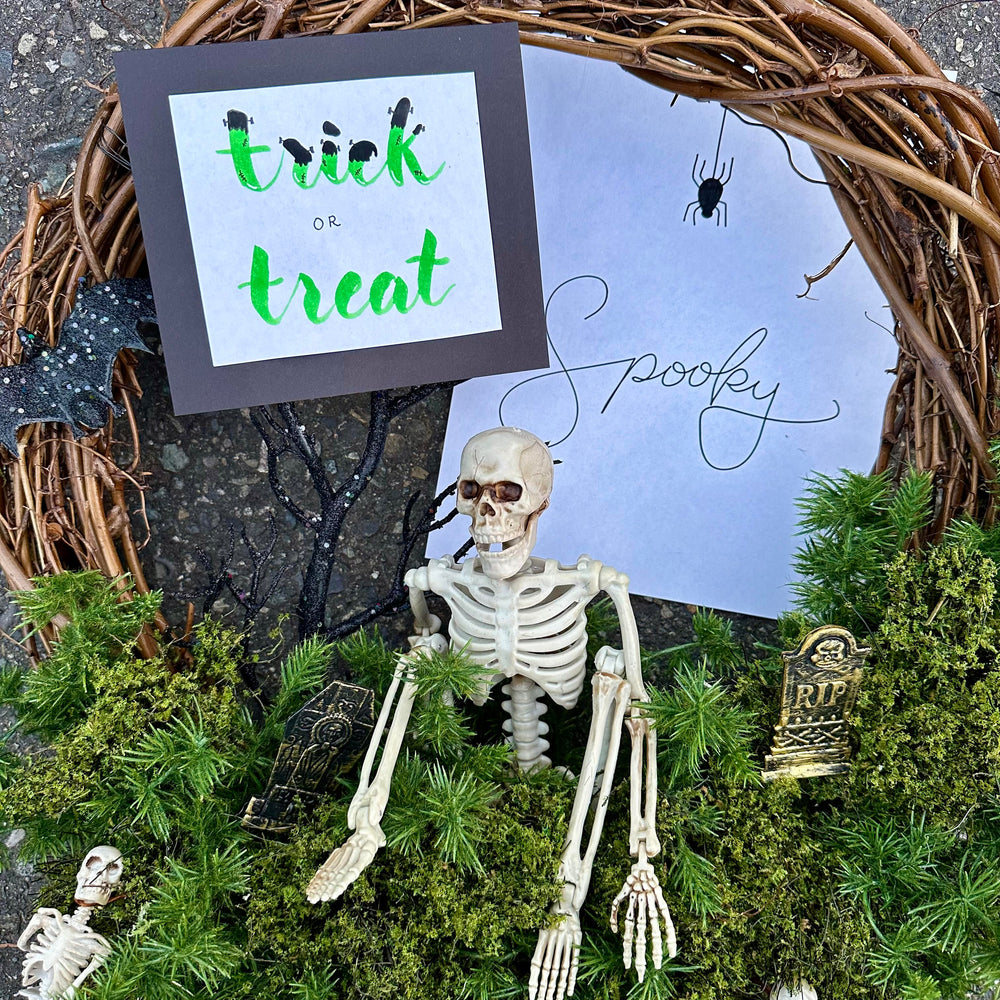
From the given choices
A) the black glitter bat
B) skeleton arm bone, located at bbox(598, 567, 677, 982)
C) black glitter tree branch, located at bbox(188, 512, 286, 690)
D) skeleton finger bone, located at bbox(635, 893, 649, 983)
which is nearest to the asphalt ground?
black glitter tree branch, located at bbox(188, 512, 286, 690)

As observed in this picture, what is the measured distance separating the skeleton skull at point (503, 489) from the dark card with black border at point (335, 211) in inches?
7.1

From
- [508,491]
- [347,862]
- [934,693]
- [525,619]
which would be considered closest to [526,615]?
[525,619]

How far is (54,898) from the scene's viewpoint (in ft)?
2.33

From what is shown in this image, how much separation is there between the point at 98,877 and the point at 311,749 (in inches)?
7.9

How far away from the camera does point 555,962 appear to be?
2.09ft

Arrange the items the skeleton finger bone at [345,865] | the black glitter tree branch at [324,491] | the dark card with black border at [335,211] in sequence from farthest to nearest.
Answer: the black glitter tree branch at [324,491] → the dark card with black border at [335,211] → the skeleton finger bone at [345,865]

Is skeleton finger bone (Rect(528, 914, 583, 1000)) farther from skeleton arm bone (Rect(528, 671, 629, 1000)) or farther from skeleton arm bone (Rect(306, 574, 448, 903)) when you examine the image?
skeleton arm bone (Rect(306, 574, 448, 903))

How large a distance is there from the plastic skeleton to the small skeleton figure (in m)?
0.19

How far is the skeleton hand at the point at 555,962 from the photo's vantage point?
0.64 meters

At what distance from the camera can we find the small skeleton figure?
641 mm

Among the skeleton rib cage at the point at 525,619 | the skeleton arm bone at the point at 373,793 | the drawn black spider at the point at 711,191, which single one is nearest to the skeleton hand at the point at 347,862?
the skeleton arm bone at the point at 373,793

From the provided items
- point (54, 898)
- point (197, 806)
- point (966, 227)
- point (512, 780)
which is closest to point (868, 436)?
point (966, 227)

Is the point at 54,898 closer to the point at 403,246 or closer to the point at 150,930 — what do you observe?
the point at 150,930

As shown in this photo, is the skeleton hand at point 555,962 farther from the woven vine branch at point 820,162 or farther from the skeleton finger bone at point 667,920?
the woven vine branch at point 820,162
